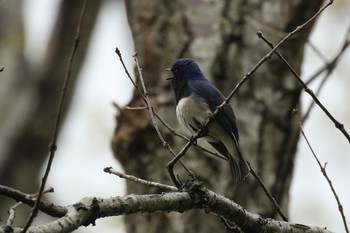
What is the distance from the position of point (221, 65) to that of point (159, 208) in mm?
2412

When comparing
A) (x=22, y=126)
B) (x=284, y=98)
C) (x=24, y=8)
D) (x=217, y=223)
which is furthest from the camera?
(x=24, y=8)

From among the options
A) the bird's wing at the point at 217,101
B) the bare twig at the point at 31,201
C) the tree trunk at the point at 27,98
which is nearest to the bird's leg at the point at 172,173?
the bare twig at the point at 31,201

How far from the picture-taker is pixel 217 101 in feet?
12.4

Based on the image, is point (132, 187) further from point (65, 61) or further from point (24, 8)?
point (24, 8)

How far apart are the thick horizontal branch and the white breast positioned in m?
1.28

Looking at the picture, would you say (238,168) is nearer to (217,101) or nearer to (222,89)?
(217,101)

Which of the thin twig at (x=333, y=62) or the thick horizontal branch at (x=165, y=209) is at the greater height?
the thin twig at (x=333, y=62)

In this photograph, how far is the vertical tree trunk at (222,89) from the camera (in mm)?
4281

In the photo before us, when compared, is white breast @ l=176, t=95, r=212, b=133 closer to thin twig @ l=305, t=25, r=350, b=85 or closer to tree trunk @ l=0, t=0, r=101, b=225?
thin twig @ l=305, t=25, r=350, b=85

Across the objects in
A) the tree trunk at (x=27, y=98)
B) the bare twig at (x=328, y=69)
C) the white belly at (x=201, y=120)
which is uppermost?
the tree trunk at (x=27, y=98)

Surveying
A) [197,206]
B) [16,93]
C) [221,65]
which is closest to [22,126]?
[16,93]

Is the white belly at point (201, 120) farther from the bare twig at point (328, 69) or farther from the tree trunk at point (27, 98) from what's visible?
the tree trunk at point (27, 98)

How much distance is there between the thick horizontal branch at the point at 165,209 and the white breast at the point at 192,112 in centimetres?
128

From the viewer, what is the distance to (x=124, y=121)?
441 cm
